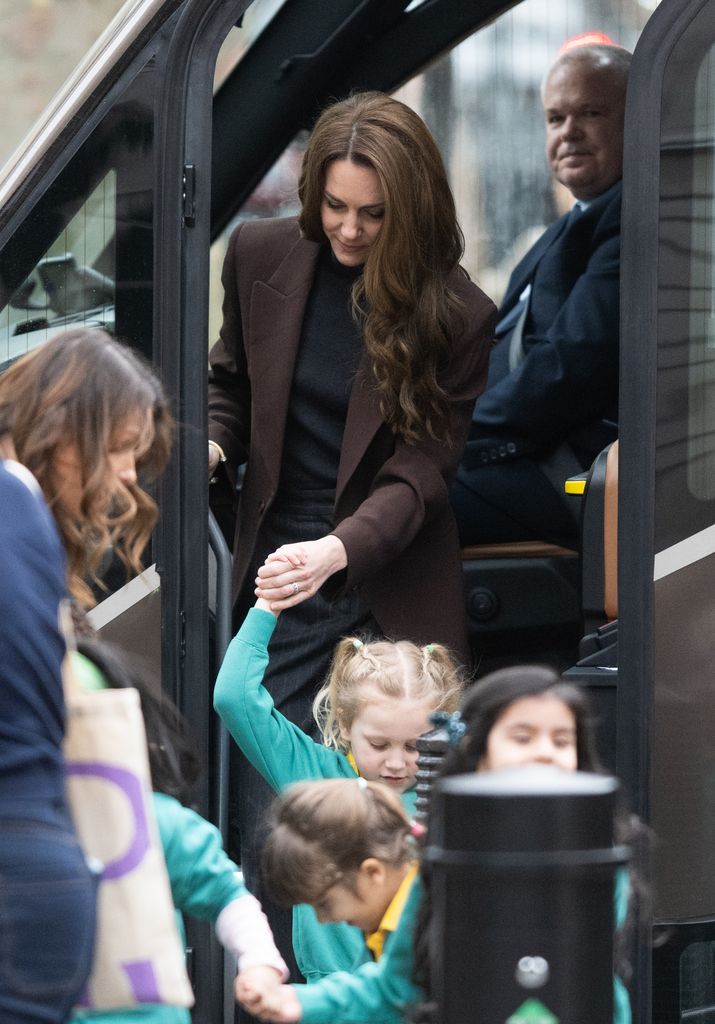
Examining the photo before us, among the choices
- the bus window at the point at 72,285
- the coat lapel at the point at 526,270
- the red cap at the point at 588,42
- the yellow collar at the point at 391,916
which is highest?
the red cap at the point at 588,42

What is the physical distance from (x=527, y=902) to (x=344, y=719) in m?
1.22

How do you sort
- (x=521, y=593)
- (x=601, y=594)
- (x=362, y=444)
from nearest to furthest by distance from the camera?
1. (x=601, y=594)
2. (x=362, y=444)
3. (x=521, y=593)

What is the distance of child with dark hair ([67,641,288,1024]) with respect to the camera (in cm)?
226

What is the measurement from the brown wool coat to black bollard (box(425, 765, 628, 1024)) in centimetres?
139

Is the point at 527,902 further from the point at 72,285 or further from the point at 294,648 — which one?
the point at 72,285

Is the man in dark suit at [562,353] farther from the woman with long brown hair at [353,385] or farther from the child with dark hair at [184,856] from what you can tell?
the child with dark hair at [184,856]

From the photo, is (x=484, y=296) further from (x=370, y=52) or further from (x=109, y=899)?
(x=109, y=899)

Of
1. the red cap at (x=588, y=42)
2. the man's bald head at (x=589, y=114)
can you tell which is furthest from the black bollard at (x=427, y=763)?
the red cap at (x=588, y=42)

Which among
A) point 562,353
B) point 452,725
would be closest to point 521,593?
point 562,353

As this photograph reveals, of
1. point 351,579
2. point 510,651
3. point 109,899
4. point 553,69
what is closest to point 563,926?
point 109,899

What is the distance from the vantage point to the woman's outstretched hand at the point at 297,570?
307 centimetres

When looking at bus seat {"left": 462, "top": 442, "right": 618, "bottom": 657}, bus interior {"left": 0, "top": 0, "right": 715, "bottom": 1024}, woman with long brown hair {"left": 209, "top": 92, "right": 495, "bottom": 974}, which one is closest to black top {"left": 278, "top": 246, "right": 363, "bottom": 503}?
woman with long brown hair {"left": 209, "top": 92, "right": 495, "bottom": 974}

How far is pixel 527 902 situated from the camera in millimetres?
1952

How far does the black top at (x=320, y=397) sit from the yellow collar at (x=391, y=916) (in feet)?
4.25
